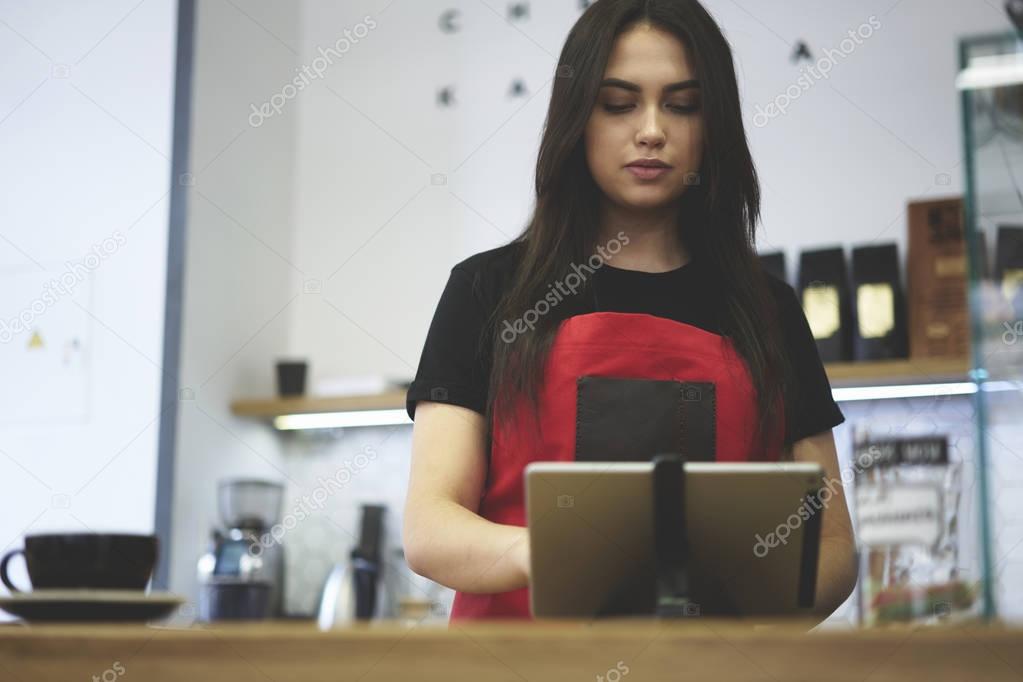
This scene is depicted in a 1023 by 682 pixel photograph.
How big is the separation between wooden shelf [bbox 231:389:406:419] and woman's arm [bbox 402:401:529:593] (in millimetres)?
2087

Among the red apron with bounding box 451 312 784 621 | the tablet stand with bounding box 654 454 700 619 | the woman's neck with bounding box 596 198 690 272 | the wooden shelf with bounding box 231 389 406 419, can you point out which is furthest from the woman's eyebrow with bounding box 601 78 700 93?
the wooden shelf with bounding box 231 389 406 419

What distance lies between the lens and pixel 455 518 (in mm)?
1273

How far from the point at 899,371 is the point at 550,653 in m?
2.55

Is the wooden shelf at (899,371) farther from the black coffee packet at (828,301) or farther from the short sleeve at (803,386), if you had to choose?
the short sleeve at (803,386)

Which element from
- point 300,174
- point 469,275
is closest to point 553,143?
point 469,275

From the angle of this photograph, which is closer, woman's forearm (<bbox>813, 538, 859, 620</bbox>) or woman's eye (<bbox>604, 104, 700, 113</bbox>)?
woman's forearm (<bbox>813, 538, 859, 620</bbox>)

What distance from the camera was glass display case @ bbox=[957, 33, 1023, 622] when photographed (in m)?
1.50

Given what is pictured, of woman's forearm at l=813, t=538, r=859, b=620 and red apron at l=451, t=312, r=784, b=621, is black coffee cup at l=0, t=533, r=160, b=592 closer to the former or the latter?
red apron at l=451, t=312, r=784, b=621

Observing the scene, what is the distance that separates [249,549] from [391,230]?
1.07 metres

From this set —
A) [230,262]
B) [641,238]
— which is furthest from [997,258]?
[230,262]

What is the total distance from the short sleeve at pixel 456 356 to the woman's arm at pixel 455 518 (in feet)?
0.05

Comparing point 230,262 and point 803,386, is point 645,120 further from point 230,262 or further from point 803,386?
point 230,262

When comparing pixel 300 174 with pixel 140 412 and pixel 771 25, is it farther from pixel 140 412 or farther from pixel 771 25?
pixel 771 25

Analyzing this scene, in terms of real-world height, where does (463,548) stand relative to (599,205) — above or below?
below
